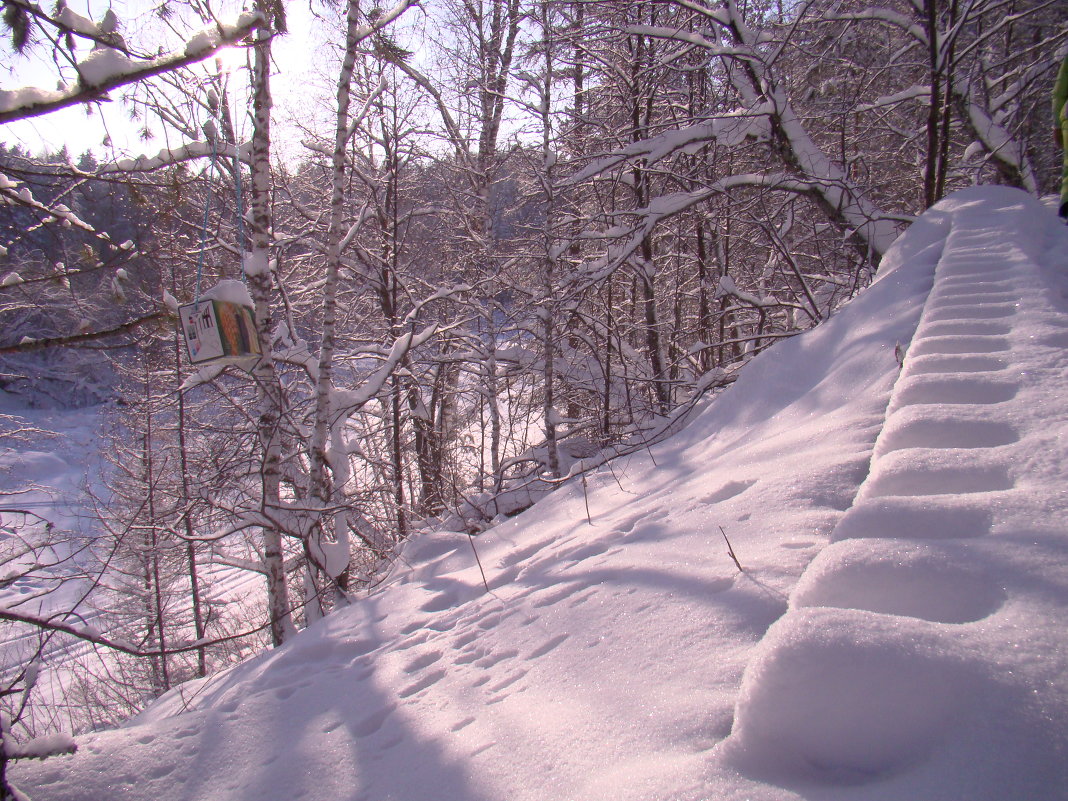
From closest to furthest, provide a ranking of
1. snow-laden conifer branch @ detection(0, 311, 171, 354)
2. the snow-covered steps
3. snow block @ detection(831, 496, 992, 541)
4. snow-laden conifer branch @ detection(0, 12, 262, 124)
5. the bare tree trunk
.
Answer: the snow-covered steps → snow block @ detection(831, 496, 992, 541) → snow-laden conifer branch @ detection(0, 12, 262, 124) → snow-laden conifer branch @ detection(0, 311, 171, 354) → the bare tree trunk

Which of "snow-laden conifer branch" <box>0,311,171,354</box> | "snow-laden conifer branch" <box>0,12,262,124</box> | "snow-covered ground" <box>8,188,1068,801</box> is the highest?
"snow-laden conifer branch" <box>0,12,262,124</box>

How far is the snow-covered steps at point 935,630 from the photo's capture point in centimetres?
79

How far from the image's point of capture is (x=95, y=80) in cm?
175

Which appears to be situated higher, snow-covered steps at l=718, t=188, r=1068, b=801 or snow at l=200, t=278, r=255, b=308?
snow at l=200, t=278, r=255, b=308

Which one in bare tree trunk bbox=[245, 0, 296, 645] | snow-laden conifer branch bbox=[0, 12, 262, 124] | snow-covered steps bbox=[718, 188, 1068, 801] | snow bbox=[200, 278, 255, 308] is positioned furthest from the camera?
bare tree trunk bbox=[245, 0, 296, 645]

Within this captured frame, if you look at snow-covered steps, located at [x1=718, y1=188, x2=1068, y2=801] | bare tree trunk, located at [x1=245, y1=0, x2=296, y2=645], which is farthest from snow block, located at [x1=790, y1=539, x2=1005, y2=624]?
bare tree trunk, located at [x1=245, y1=0, x2=296, y2=645]

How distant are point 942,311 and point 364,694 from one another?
2.91 meters

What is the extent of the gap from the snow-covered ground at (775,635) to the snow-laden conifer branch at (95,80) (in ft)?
6.99

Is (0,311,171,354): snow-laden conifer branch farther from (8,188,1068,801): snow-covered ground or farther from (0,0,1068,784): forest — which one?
(8,188,1068,801): snow-covered ground

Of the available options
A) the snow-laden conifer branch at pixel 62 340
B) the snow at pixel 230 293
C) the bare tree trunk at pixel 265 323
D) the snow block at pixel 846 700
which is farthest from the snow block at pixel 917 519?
the bare tree trunk at pixel 265 323

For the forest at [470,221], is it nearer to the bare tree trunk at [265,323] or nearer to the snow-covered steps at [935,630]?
the bare tree trunk at [265,323]

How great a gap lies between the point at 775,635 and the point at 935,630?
0.80 ft

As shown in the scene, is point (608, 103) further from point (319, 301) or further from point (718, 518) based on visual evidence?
point (718, 518)

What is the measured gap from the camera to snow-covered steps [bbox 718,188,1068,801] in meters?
0.79
